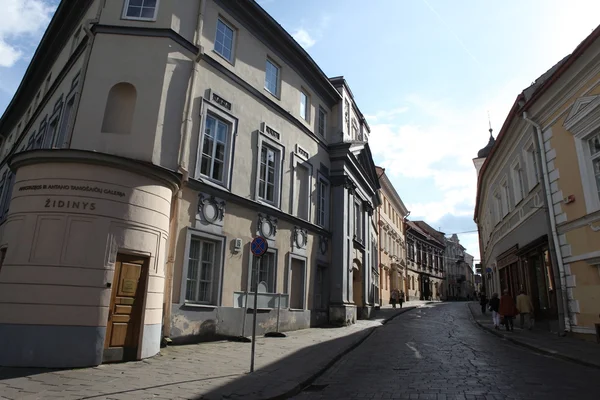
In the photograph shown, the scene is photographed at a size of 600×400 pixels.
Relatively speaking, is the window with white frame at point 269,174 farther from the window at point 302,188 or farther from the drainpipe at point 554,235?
the drainpipe at point 554,235

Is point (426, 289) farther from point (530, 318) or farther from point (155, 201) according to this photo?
point (155, 201)

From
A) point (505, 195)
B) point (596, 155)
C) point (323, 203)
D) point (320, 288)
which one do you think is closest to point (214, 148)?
point (323, 203)

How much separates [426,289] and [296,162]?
48028mm

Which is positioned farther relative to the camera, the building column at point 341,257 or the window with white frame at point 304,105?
the building column at point 341,257

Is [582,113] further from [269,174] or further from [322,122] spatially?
[322,122]

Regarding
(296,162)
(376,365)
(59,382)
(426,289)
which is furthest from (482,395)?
(426,289)

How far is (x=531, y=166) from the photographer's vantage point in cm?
1605

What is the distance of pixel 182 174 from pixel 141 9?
5.06m

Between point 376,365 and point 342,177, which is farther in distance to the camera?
point 342,177

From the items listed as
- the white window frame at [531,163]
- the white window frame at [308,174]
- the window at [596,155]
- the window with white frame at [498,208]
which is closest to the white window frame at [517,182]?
the white window frame at [531,163]

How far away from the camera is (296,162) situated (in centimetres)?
1761

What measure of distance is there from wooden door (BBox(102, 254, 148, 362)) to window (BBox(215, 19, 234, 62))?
7986mm

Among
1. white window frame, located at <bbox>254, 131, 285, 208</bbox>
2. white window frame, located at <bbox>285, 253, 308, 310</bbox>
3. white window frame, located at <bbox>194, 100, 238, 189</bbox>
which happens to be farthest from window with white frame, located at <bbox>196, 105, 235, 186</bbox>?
white window frame, located at <bbox>285, 253, 308, 310</bbox>

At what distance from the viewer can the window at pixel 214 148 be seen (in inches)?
510
